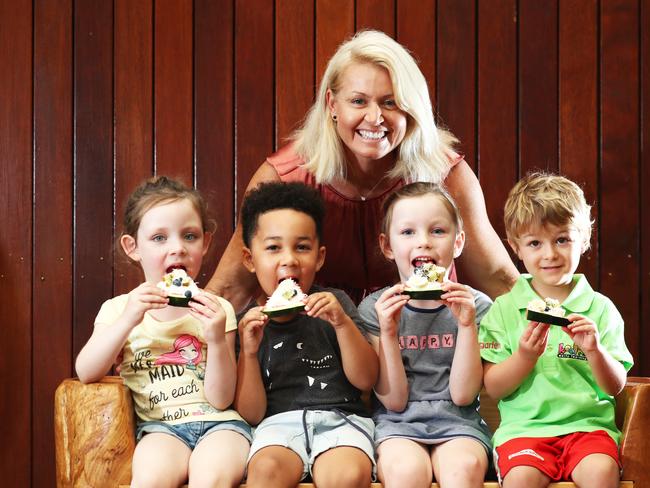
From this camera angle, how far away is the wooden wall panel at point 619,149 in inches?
128

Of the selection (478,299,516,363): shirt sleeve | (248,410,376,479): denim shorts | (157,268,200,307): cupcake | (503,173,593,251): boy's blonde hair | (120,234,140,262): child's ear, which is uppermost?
(503,173,593,251): boy's blonde hair

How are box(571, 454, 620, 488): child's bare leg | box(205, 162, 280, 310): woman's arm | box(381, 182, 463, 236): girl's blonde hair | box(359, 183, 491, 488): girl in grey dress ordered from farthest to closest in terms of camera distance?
1. box(205, 162, 280, 310): woman's arm
2. box(381, 182, 463, 236): girl's blonde hair
3. box(359, 183, 491, 488): girl in grey dress
4. box(571, 454, 620, 488): child's bare leg

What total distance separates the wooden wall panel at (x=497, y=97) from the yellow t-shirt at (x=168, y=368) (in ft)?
4.17

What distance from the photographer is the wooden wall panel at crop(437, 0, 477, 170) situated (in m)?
3.27

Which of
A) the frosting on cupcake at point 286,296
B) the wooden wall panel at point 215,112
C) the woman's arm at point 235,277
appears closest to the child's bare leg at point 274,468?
the frosting on cupcake at point 286,296

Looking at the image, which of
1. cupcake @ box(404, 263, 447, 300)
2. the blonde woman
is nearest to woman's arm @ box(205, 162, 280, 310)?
the blonde woman

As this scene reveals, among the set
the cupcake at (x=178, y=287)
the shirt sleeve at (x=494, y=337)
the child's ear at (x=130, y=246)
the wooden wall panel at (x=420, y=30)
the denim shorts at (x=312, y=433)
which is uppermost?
the wooden wall panel at (x=420, y=30)

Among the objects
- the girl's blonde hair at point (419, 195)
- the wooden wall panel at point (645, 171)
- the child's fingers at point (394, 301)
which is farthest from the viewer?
the wooden wall panel at point (645, 171)

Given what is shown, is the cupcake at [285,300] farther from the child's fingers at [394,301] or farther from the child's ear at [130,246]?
the child's ear at [130,246]

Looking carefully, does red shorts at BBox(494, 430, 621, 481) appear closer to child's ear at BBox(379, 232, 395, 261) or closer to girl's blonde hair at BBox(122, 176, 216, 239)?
child's ear at BBox(379, 232, 395, 261)

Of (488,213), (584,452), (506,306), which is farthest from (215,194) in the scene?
(584,452)

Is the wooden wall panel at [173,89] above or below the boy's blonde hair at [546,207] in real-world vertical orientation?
above

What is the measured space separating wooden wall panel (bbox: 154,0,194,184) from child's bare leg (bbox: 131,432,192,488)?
4.00 feet

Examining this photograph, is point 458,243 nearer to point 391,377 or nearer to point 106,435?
point 391,377
